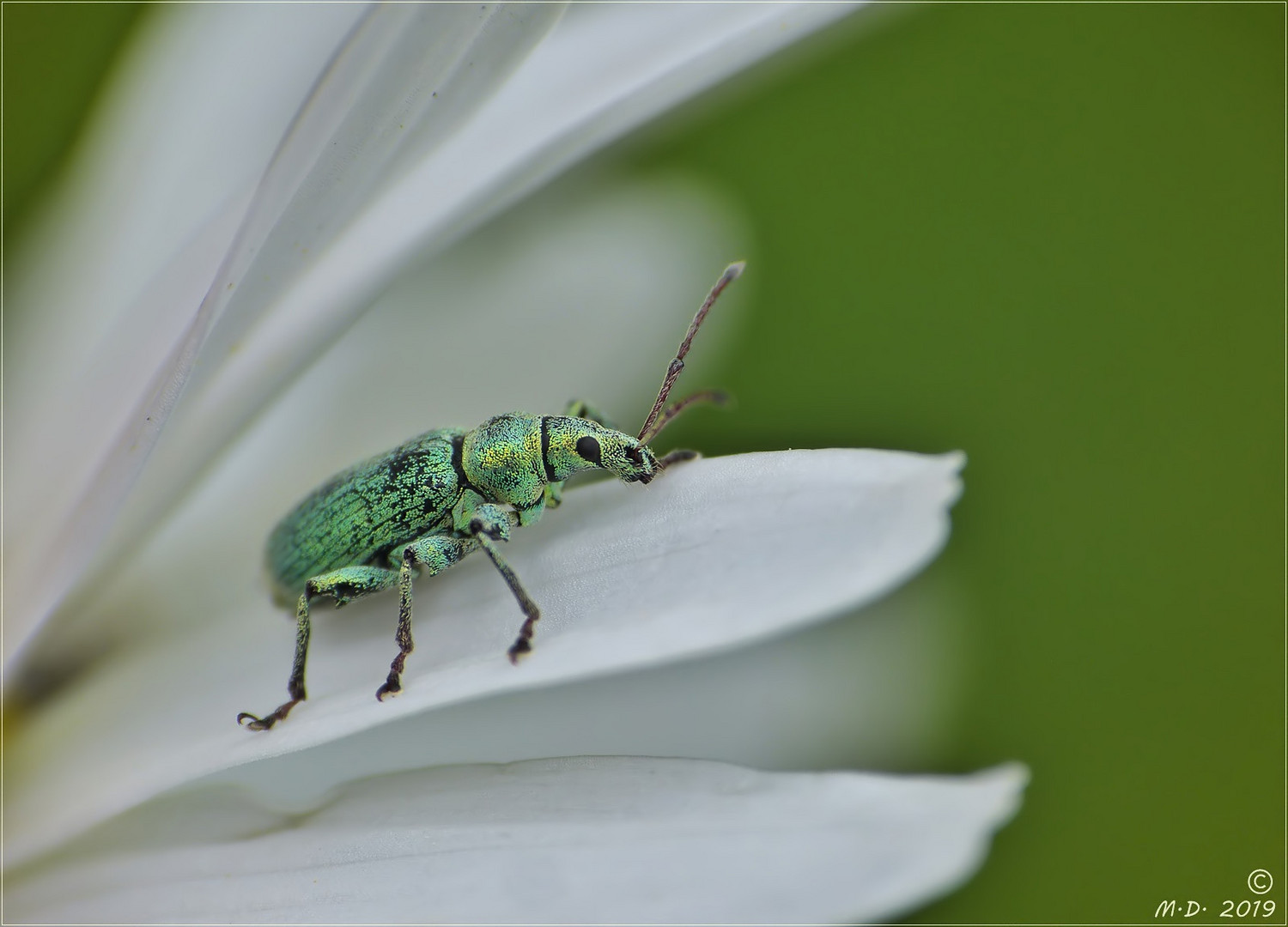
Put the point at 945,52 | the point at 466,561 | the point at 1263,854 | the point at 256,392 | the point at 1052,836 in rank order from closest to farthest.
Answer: the point at 256,392 < the point at 466,561 < the point at 1263,854 < the point at 1052,836 < the point at 945,52

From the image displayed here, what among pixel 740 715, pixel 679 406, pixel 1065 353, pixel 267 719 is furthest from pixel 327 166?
pixel 1065 353

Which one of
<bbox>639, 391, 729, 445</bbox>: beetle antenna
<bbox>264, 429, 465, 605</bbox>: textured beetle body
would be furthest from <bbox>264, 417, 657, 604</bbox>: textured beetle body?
<bbox>639, 391, 729, 445</bbox>: beetle antenna

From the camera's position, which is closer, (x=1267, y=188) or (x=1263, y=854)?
(x=1263, y=854)

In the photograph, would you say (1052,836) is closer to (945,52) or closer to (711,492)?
(711,492)

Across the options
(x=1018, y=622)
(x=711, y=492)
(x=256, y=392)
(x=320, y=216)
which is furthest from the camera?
(x=1018, y=622)

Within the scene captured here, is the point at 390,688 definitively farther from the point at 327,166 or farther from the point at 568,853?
the point at 327,166

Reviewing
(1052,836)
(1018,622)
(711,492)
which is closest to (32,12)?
(711,492)
